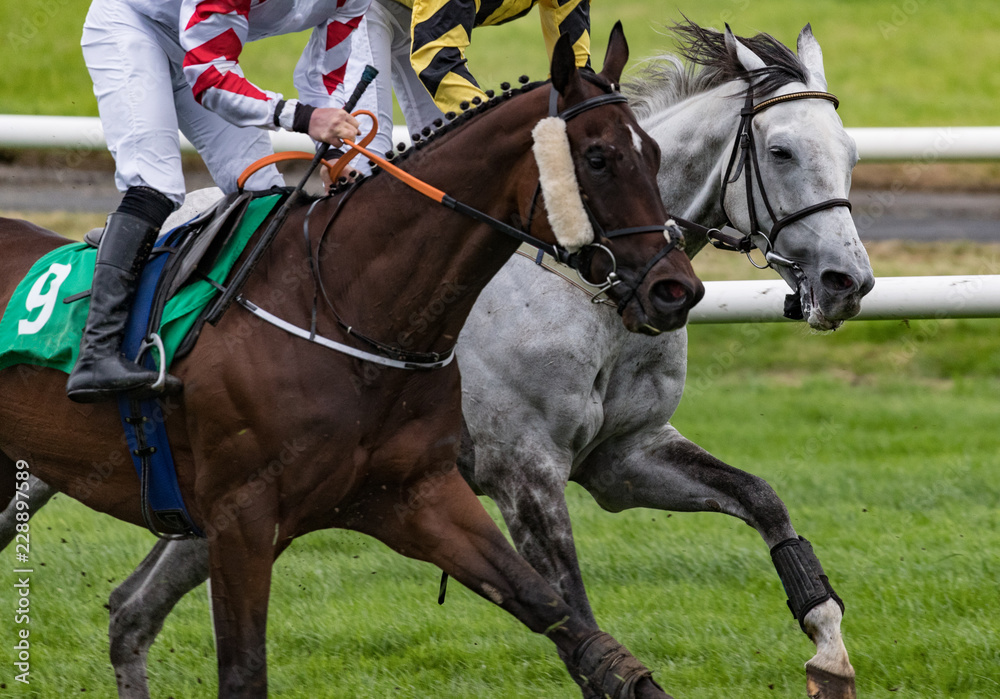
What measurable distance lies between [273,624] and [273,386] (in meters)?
1.96

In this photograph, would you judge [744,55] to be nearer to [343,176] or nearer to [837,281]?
[837,281]

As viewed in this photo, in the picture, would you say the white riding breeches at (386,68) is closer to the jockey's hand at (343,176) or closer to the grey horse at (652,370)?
the jockey's hand at (343,176)

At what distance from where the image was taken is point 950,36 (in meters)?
19.5

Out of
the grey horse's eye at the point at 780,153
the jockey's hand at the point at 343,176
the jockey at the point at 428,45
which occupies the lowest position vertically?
the jockey's hand at the point at 343,176

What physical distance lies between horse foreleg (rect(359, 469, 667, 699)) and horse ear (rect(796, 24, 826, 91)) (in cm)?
169

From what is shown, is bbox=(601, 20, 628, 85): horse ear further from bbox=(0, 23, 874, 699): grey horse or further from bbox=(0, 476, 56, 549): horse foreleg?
bbox=(0, 476, 56, 549): horse foreleg

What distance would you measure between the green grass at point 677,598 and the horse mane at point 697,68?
69.2 inches

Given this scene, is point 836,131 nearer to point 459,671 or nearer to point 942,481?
point 459,671

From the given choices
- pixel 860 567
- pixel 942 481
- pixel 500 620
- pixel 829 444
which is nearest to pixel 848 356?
pixel 829 444

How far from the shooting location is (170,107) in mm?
3424

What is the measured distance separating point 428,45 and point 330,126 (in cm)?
82

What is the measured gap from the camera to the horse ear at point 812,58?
390 cm

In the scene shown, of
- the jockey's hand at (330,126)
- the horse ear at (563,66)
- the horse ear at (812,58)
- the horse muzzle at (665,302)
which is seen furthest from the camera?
the horse ear at (812,58)

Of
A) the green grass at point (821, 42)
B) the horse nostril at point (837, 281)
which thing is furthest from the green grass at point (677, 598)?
the green grass at point (821, 42)
